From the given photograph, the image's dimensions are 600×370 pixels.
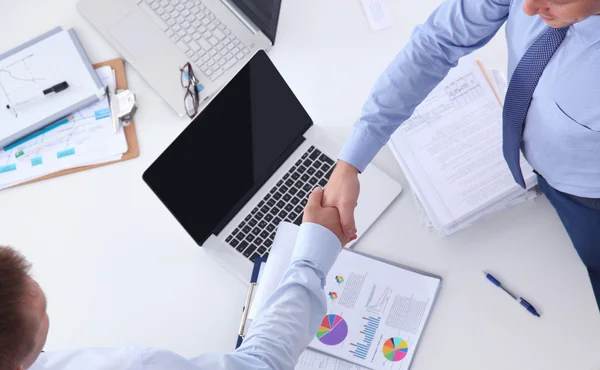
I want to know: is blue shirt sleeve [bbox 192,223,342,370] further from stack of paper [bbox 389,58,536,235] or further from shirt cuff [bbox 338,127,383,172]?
→ stack of paper [bbox 389,58,536,235]

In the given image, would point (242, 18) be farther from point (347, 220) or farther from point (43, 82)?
point (347, 220)

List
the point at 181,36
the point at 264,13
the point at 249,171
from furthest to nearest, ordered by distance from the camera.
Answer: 1. the point at 181,36
2. the point at 264,13
3. the point at 249,171

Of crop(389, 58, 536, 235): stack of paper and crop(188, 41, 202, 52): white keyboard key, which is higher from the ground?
crop(188, 41, 202, 52): white keyboard key

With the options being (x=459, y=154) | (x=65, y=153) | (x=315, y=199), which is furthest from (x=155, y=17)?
(x=459, y=154)

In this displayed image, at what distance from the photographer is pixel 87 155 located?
1.51 m

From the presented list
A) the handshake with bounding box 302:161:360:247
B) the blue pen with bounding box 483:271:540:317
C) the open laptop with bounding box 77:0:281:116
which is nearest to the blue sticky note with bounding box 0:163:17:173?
the open laptop with bounding box 77:0:281:116

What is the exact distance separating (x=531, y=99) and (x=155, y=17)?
100cm

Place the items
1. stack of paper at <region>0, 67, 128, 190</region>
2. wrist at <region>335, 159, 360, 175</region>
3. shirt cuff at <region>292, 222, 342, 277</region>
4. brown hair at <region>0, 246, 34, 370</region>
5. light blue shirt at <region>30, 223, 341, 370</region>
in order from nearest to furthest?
brown hair at <region>0, 246, 34, 370</region> → light blue shirt at <region>30, 223, 341, 370</region> → shirt cuff at <region>292, 222, 342, 277</region> → wrist at <region>335, 159, 360, 175</region> → stack of paper at <region>0, 67, 128, 190</region>

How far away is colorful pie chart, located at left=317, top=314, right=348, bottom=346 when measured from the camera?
1.26 m

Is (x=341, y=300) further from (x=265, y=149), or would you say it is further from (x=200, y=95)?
(x=200, y=95)

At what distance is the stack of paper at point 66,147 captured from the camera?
4.95 ft

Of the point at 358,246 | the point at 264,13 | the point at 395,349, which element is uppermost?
the point at 264,13

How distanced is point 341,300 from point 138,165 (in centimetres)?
61

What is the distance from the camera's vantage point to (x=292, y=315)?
104cm
